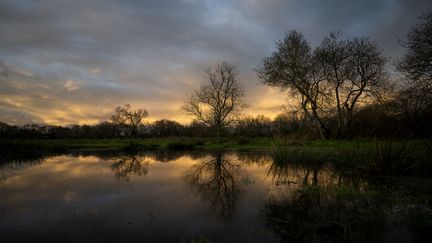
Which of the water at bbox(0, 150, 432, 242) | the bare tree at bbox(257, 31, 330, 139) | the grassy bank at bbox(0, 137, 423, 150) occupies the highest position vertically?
the bare tree at bbox(257, 31, 330, 139)

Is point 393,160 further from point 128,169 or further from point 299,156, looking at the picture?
point 128,169

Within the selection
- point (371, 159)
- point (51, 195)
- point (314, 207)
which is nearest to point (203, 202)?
point (314, 207)

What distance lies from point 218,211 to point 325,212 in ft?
6.84

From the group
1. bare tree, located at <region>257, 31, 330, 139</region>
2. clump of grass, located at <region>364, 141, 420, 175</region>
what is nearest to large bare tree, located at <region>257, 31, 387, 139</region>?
bare tree, located at <region>257, 31, 330, 139</region>

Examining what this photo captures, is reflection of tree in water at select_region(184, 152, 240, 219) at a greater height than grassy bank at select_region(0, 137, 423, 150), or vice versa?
grassy bank at select_region(0, 137, 423, 150)

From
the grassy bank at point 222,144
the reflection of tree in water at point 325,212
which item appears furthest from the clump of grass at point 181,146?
the reflection of tree in water at point 325,212

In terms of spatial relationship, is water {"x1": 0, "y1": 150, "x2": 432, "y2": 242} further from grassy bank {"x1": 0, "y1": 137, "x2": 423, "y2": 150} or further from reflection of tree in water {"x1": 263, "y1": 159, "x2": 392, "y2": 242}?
grassy bank {"x1": 0, "y1": 137, "x2": 423, "y2": 150}

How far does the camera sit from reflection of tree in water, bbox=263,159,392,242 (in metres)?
4.17

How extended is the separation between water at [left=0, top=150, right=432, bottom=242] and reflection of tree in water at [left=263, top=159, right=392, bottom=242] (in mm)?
16

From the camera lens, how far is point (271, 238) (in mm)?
4125

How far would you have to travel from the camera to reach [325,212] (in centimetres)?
520

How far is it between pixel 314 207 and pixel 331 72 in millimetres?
22113

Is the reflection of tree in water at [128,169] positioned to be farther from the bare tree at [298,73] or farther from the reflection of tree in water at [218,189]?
the bare tree at [298,73]

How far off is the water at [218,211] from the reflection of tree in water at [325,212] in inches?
0.6
